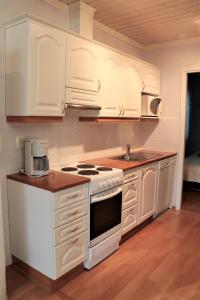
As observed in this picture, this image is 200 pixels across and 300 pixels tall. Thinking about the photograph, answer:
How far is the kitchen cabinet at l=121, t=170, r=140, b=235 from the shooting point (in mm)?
2713

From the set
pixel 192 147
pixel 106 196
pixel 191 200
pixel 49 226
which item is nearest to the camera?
pixel 49 226

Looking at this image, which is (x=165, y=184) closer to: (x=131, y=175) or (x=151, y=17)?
(x=131, y=175)

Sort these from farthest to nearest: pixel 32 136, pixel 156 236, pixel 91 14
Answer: pixel 156 236, pixel 91 14, pixel 32 136

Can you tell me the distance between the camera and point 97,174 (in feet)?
7.68

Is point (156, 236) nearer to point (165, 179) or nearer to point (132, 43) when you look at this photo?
point (165, 179)

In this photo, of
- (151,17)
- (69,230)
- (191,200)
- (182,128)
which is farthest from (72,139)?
(191,200)

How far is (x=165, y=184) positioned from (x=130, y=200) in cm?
101

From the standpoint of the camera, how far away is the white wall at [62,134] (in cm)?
221

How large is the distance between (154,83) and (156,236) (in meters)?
2.16

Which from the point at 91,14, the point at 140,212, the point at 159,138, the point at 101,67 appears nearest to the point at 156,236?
the point at 140,212

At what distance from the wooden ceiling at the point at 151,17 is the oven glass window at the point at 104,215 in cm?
195

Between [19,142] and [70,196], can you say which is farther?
[19,142]

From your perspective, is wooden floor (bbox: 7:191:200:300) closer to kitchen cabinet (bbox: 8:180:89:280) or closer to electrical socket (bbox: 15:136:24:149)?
kitchen cabinet (bbox: 8:180:89:280)

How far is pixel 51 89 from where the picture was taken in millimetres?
2127
